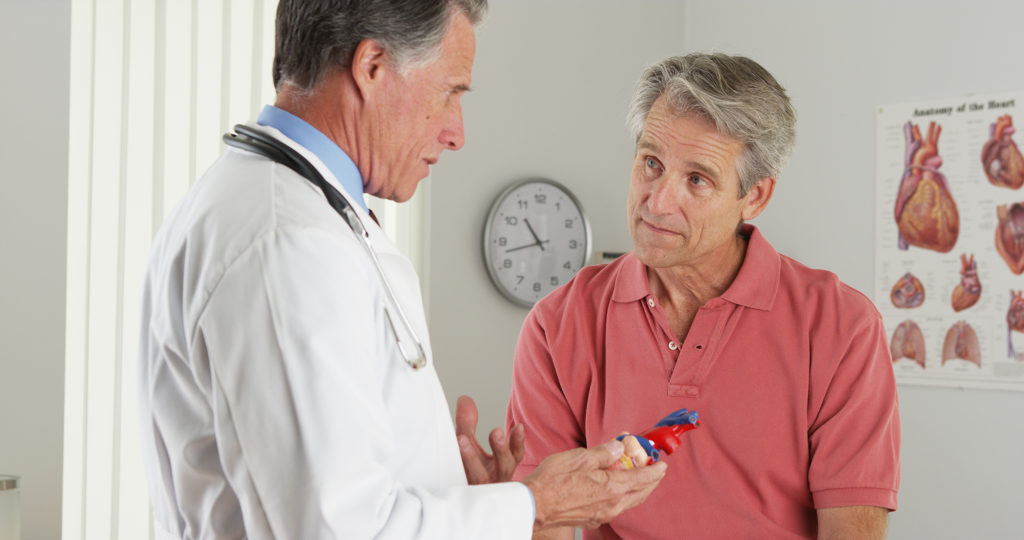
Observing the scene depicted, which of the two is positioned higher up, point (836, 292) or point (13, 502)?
point (836, 292)

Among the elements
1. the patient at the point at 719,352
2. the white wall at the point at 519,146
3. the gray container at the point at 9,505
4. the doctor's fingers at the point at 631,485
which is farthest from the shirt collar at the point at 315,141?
the white wall at the point at 519,146

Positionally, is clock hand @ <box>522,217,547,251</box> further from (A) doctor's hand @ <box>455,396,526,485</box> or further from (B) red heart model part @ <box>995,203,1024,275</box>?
(A) doctor's hand @ <box>455,396,526,485</box>

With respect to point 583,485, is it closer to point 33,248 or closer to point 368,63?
point 368,63

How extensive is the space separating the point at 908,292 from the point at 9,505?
9.81ft

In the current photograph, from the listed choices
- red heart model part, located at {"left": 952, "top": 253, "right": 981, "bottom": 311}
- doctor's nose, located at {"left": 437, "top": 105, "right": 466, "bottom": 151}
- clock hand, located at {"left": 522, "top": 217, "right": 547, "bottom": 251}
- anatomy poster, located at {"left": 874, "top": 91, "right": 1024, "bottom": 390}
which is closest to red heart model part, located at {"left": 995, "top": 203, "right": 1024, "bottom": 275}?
anatomy poster, located at {"left": 874, "top": 91, "right": 1024, "bottom": 390}

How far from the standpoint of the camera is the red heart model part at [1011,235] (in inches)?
125

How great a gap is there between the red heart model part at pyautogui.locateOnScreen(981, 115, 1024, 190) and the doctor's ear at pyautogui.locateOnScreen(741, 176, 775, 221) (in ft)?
6.16

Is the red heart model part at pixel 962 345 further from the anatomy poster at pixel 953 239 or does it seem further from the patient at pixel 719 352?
the patient at pixel 719 352

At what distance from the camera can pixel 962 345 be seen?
10.7 feet

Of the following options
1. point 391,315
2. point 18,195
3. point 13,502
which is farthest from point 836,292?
point 18,195

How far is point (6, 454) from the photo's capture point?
6.51ft

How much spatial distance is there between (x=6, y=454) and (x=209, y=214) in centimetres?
143

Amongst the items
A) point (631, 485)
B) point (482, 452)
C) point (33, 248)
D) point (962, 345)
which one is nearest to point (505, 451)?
point (482, 452)

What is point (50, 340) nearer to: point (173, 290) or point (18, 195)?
point (18, 195)
